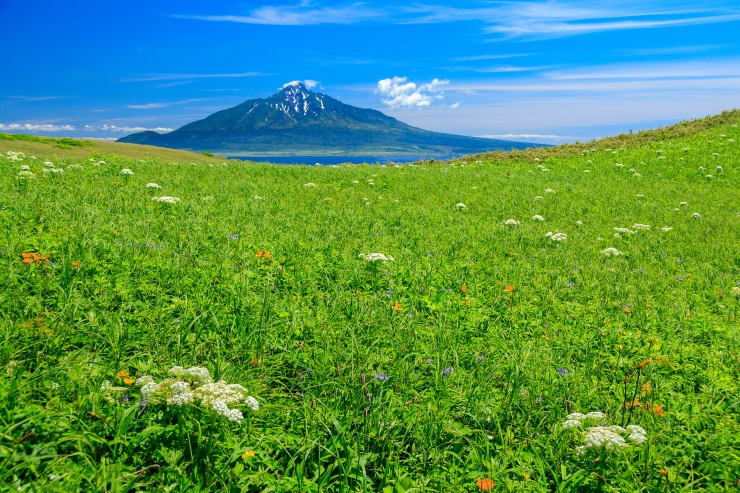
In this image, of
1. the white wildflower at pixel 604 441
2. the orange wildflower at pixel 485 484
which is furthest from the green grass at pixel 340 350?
the white wildflower at pixel 604 441

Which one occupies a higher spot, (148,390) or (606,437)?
(148,390)

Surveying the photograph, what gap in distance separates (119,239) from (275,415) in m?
4.48

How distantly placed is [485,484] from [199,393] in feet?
7.39

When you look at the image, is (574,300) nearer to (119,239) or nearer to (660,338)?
(660,338)

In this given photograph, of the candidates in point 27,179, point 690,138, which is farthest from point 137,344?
point 690,138

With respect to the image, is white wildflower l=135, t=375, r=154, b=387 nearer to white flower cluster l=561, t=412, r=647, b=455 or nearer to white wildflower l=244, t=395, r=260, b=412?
white wildflower l=244, t=395, r=260, b=412

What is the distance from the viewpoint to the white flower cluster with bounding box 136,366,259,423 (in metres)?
3.08

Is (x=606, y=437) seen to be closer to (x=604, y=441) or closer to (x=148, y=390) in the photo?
(x=604, y=441)

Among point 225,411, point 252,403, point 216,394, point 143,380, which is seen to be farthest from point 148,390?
point 252,403

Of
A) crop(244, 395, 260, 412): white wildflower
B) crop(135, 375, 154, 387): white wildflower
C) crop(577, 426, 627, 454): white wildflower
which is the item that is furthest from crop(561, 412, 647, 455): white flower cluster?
crop(135, 375, 154, 387): white wildflower

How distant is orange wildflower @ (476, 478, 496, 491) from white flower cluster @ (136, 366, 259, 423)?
178 centimetres

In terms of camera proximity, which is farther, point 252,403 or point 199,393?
point 252,403

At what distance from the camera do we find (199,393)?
318 cm

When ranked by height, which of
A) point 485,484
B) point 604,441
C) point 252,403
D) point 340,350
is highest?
point 252,403
